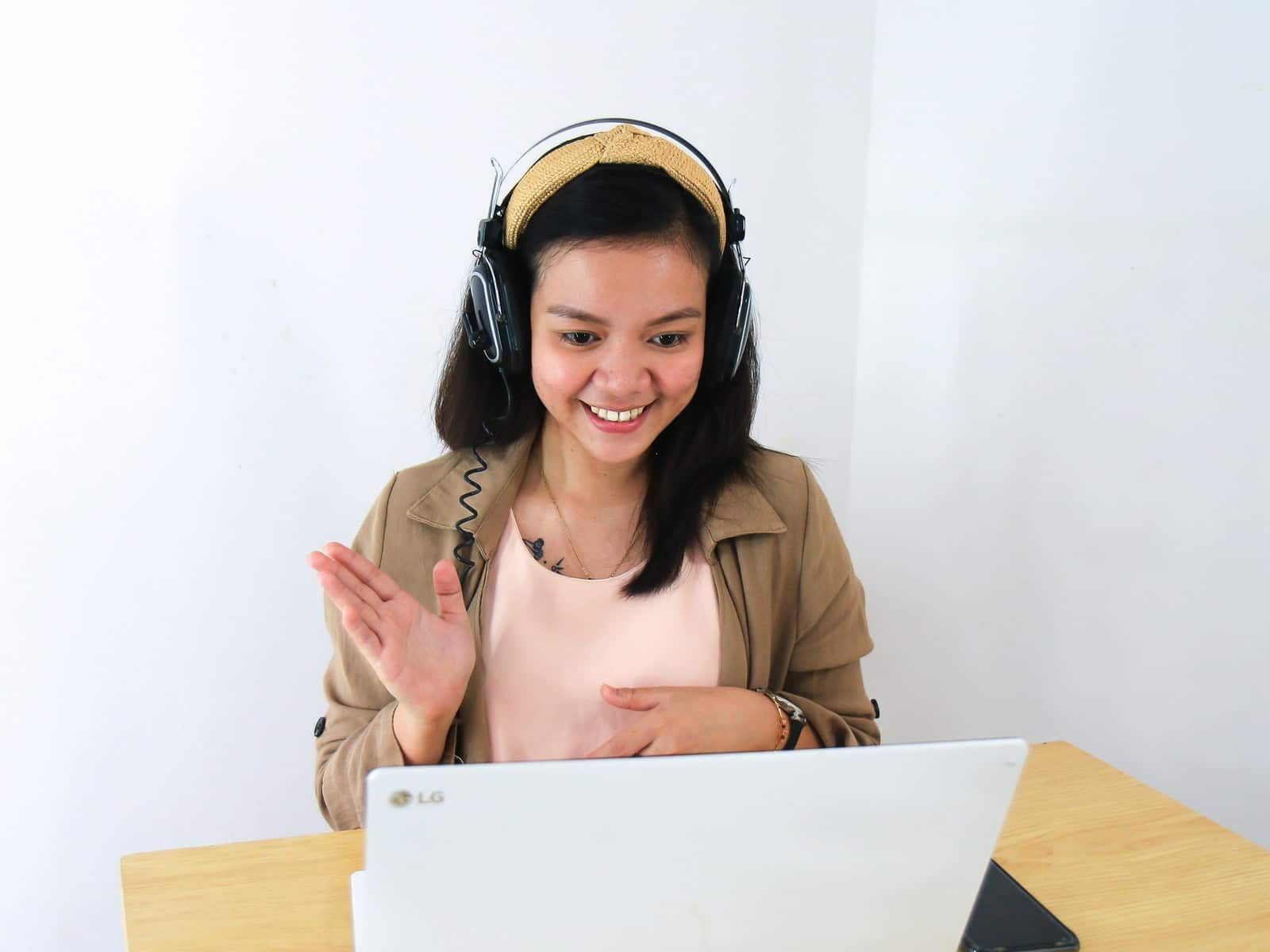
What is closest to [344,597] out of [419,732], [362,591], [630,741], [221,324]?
[362,591]

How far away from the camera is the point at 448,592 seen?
1.03 meters

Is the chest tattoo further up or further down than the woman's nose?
further down

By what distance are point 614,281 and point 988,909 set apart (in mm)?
719

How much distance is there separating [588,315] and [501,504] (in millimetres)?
291

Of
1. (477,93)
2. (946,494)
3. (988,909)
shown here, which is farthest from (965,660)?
(477,93)

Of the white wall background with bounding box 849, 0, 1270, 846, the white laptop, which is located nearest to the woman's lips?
the white laptop

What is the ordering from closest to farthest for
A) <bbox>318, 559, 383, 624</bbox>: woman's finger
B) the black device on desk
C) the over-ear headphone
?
1. the black device on desk
2. <bbox>318, 559, 383, 624</bbox>: woman's finger
3. the over-ear headphone

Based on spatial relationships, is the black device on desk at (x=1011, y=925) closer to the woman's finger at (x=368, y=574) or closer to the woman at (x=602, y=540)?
the woman at (x=602, y=540)

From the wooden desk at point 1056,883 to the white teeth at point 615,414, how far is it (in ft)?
1.72

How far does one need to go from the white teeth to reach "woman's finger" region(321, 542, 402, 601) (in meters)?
0.32

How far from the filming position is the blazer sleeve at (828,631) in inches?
53.0

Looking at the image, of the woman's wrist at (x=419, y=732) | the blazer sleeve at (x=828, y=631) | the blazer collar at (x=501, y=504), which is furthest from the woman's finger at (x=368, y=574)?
the blazer sleeve at (x=828, y=631)

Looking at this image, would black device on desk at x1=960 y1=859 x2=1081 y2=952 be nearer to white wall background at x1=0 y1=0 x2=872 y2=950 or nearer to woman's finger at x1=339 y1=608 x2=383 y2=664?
woman's finger at x1=339 y1=608 x2=383 y2=664

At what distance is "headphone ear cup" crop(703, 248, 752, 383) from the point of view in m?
1.24
